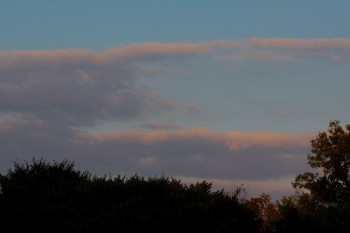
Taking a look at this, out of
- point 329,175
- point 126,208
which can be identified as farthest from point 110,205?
point 329,175

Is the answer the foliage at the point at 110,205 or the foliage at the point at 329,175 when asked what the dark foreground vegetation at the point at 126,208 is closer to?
the foliage at the point at 110,205

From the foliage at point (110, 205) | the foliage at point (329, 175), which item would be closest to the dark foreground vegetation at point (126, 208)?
the foliage at point (110, 205)

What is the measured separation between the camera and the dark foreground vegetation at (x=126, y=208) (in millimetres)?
36219

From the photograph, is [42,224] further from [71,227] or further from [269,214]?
[269,214]

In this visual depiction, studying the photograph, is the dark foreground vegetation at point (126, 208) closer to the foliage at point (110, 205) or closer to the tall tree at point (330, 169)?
the foliage at point (110, 205)

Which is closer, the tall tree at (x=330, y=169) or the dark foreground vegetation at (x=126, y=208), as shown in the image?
the dark foreground vegetation at (x=126, y=208)

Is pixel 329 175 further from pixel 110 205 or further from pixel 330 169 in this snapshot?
pixel 110 205

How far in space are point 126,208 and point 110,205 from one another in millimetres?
1196

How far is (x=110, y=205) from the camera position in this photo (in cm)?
3778

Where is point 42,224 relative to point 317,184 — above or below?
below

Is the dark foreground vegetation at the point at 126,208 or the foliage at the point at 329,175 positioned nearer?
the dark foreground vegetation at the point at 126,208

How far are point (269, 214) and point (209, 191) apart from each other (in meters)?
30.5

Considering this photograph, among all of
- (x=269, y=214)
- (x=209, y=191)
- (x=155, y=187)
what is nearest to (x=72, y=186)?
(x=155, y=187)

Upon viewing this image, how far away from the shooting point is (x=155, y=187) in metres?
39.5
